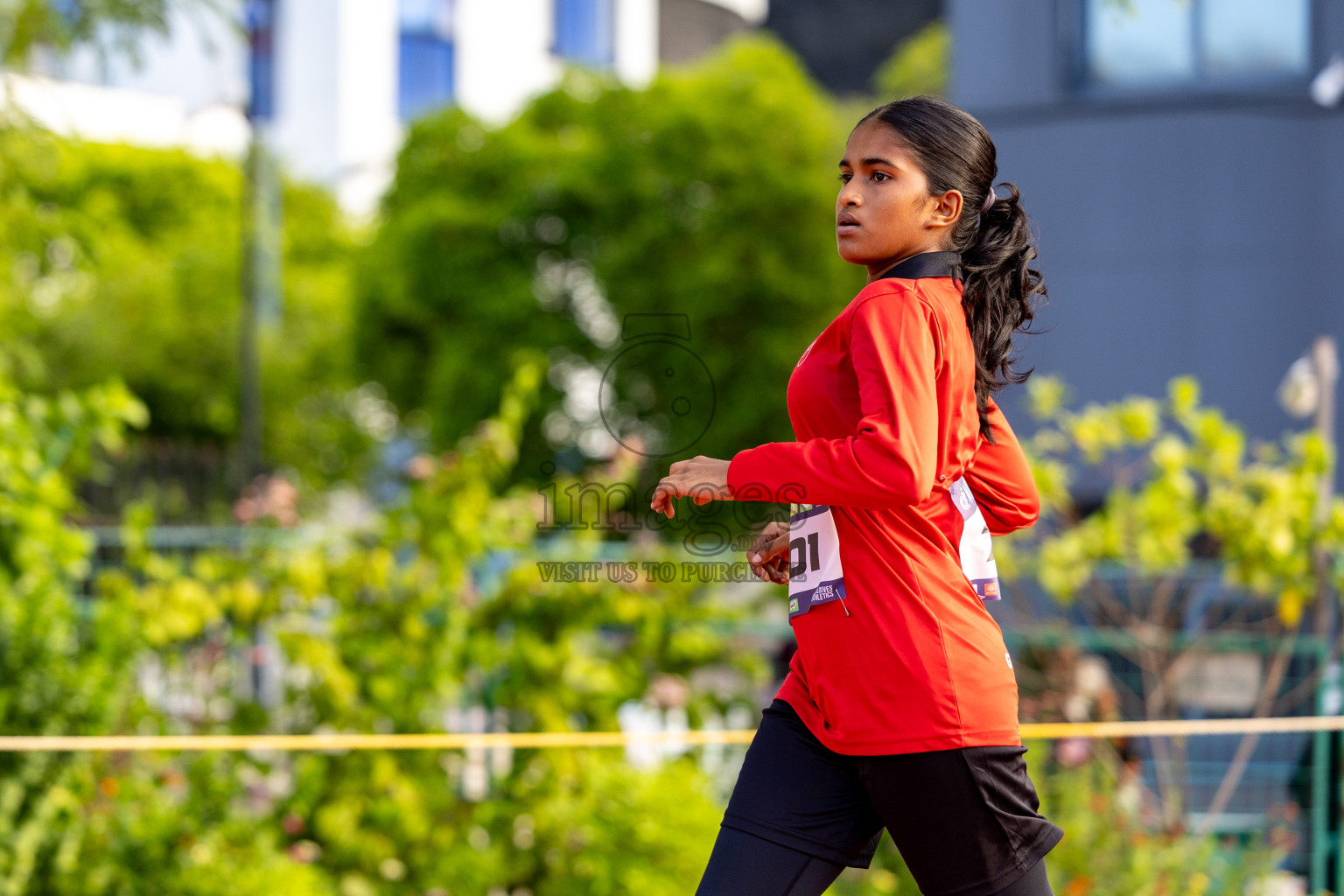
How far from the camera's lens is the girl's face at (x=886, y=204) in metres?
1.85

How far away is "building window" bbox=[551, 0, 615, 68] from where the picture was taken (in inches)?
1284

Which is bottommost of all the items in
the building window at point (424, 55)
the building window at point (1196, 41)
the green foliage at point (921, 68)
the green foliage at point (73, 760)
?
the green foliage at point (73, 760)

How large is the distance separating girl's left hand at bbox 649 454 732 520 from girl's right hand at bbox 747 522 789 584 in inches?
10.3

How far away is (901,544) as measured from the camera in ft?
6.05

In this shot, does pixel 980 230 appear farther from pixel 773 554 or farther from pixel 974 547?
pixel 773 554

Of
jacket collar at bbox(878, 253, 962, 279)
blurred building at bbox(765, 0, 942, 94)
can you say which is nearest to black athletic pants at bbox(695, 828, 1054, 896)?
jacket collar at bbox(878, 253, 962, 279)

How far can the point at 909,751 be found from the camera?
1.82 meters

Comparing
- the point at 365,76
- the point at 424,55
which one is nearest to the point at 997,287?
the point at 365,76

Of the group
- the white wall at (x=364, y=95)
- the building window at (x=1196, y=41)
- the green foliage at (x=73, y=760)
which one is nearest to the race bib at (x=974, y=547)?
the green foliage at (x=73, y=760)

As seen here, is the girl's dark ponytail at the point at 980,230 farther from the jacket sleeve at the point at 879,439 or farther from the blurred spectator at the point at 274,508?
the blurred spectator at the point at 274,508

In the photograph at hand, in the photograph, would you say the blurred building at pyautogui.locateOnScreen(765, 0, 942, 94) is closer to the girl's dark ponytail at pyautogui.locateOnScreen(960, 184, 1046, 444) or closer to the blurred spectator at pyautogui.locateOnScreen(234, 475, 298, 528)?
Result: the blurred spectator at pyautogui.locateOnScreen(234, 475, 298, 528)

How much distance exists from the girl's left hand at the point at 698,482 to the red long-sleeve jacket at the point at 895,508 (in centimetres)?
2

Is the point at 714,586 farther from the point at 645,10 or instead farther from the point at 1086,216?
the point at 645,10

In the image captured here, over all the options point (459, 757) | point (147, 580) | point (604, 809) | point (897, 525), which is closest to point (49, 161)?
point (147, 580)
